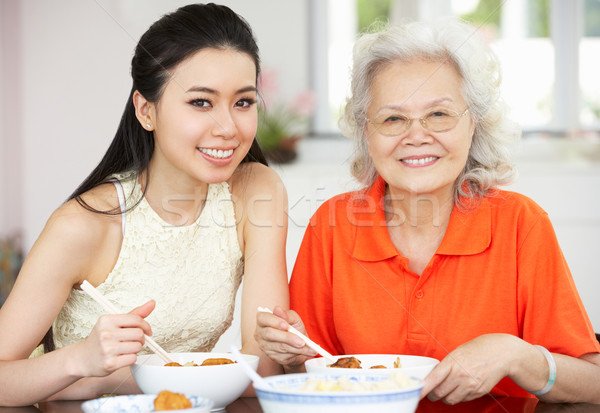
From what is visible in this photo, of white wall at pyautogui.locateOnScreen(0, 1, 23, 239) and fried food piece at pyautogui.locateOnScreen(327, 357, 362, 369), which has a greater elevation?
white wall at pyautogui.locateOnScreen(0, 1, 23, 239)

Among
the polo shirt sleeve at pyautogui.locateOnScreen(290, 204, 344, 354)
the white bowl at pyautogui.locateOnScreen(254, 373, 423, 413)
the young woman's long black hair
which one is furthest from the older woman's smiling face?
the white bowl at pyautogui.locateOnScreen(254, 373, 423, 413)

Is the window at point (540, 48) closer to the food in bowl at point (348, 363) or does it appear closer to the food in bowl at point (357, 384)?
the food in bowl at point (348, 363)

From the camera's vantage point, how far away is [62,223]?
1.41m

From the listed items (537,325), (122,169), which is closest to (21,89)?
(122,169)

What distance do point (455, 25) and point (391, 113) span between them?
0.27 metres

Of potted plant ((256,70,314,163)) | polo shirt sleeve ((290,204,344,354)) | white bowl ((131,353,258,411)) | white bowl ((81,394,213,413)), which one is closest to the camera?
white bowl ((81,394,213,413))

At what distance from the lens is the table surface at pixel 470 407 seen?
110cm

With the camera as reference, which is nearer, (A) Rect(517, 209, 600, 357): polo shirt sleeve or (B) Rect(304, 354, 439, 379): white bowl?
(B) Rect(304, 354, 439, 379): white bowl

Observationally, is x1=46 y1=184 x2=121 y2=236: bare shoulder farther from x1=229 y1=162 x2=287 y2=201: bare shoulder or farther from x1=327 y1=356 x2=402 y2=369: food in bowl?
x1=327 y1=356 x2=402 y2=369: food in bowl

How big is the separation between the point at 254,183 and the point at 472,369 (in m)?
0.80

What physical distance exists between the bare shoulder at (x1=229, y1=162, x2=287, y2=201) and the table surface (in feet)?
2.11

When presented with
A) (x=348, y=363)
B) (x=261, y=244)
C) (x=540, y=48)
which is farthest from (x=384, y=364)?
(x=540, y=48)

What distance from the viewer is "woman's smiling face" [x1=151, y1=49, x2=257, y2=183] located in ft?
4.91

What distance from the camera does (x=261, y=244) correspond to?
1621 mm
